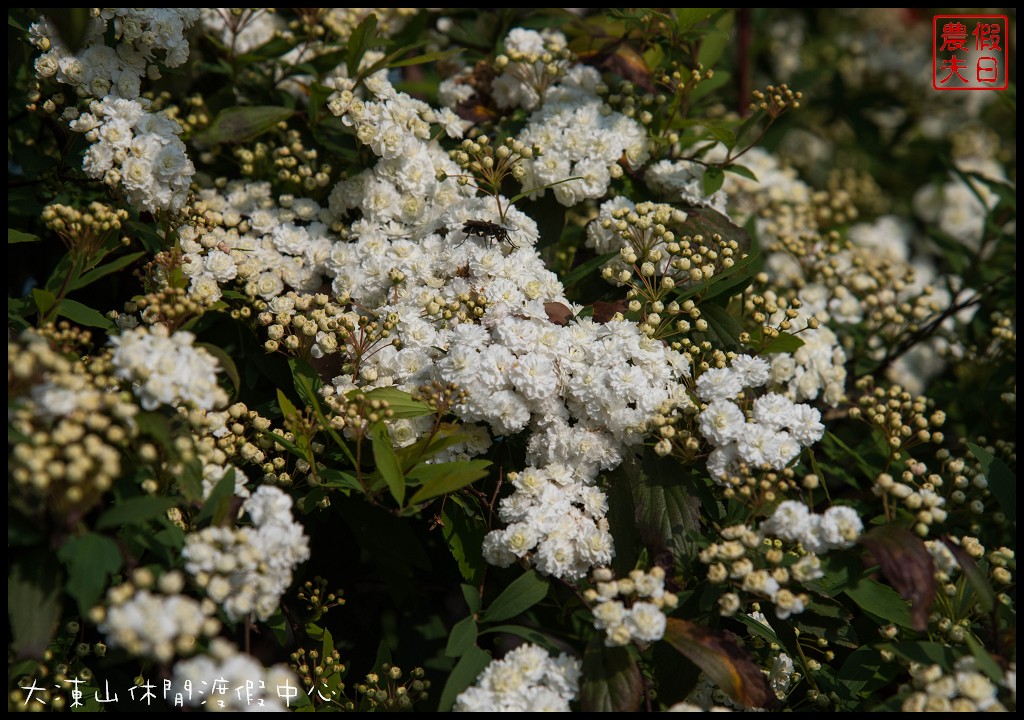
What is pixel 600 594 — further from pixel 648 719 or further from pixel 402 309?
pixel 402 309

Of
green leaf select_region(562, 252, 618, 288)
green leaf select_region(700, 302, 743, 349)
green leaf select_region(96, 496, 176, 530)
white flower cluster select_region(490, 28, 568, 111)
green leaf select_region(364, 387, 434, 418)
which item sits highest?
white flower cluster select_region(490, 28, 568, 111)

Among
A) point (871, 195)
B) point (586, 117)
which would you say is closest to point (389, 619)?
point (586, 117)

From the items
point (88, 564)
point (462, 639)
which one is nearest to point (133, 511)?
point (88, 564)

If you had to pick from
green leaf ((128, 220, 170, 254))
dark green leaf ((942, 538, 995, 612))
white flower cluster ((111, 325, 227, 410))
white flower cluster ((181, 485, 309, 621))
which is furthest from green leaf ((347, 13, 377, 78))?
dark green leaf ((942, 538, 995, 612))

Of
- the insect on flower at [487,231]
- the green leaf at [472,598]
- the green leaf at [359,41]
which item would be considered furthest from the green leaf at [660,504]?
the green leaf at [359,41]

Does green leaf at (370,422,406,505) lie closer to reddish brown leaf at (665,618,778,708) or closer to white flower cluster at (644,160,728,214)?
reddish brown leaf at (665,618,778,708)

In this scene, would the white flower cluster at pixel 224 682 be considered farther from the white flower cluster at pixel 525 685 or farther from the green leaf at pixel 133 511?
the white flower cluster at pixel 525 685
